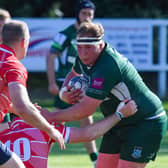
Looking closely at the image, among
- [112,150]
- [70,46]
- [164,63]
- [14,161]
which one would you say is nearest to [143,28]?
[164,63]

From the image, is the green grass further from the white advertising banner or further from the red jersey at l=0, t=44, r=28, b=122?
the white advertising banner

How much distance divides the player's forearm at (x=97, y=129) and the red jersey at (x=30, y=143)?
0.14 m

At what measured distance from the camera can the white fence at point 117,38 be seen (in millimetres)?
19109

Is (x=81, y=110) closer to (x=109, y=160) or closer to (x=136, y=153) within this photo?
(x=136, y=153)

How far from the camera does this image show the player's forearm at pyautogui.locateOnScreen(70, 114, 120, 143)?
20.4 ft

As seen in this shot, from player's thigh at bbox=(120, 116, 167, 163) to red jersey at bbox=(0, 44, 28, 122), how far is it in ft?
4.40

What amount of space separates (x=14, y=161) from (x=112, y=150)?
1.49 metres

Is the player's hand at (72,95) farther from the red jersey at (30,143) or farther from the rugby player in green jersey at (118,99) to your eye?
the red jersey at (30,143)

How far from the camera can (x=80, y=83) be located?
6.73 m

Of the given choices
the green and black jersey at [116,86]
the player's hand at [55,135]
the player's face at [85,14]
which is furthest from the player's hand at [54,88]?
the player's hand at [55,135]

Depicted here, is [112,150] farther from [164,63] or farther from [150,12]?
[150,12]

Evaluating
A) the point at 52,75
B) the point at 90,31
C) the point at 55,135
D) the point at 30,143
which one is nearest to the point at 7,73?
the point at 55,135

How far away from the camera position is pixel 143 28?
19469 mm

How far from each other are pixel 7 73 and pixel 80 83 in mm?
1250
